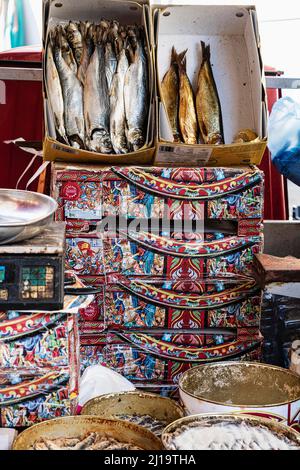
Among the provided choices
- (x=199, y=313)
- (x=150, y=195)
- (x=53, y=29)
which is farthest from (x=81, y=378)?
(x=53, y=29)

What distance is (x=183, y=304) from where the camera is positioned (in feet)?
9.02

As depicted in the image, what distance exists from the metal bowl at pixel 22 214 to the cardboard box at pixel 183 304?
1.84ft

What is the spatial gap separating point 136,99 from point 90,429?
156 centimetres

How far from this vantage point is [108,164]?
2.88m

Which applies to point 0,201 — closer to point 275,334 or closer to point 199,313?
point 199,313

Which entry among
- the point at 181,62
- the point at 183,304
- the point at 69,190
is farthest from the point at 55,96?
the point at 183,304

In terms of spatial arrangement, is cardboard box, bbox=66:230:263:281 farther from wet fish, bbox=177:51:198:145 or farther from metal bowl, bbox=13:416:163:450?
metal bowl, bbox=13:416:163:450

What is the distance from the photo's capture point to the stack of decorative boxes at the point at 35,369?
6.90 feet

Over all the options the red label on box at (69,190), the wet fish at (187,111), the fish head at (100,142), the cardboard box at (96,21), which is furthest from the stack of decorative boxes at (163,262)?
the wet fish at (187,111)

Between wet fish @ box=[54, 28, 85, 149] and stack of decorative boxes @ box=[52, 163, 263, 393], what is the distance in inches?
9.5

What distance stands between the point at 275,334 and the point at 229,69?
4.39 feet

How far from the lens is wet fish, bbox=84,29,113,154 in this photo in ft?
9.65
